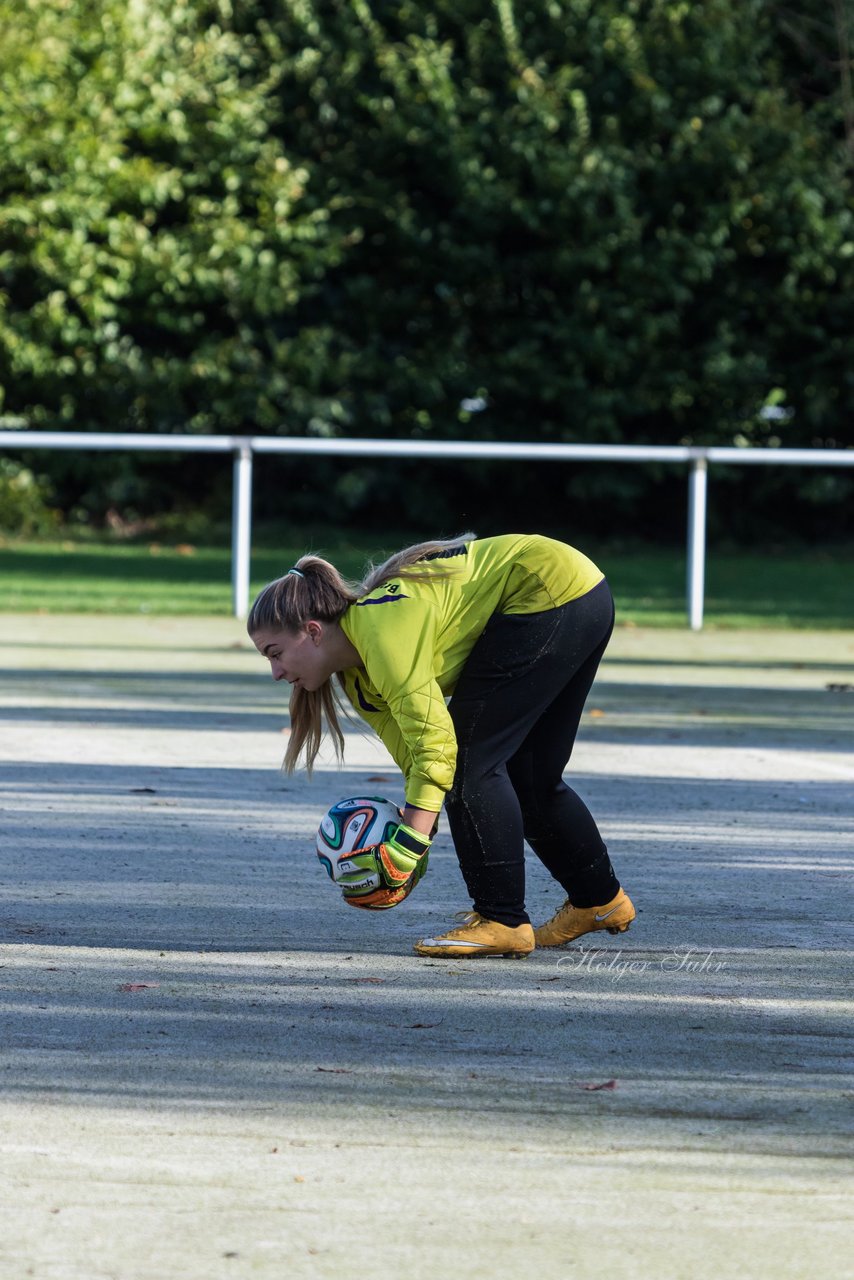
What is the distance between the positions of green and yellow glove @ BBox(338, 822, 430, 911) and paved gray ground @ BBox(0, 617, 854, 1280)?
161 mm

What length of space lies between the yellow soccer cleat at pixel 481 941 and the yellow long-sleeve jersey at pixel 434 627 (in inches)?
14.9

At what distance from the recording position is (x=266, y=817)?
6746 mm

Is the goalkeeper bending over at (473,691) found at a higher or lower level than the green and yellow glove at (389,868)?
higher

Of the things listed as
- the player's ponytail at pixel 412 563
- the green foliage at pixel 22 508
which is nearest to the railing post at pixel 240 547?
the green foliage at pixel 22 508

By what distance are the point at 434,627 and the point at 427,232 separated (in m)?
18.3

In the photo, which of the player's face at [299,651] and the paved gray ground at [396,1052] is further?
the player's face at [299,651]

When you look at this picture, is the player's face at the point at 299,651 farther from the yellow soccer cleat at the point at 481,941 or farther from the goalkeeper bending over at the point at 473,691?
the yellow soccer cleat at the point at 481,941

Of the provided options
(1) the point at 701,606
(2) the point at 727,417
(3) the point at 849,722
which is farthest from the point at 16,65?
(3) the point at 849,722

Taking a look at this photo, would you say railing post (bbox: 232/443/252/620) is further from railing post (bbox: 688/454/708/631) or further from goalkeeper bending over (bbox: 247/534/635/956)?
goalkeeper bending over (bbox: 247/534/635/956)

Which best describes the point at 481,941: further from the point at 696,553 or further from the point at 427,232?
the point at 427,232

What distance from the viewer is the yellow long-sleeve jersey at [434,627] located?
4.41 metres

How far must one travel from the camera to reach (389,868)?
4.56 meters

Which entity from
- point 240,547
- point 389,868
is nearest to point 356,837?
point 389,868

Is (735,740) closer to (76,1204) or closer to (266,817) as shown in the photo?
(266,817)
